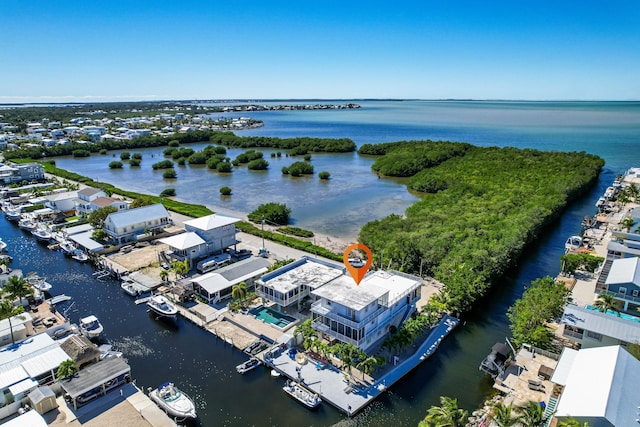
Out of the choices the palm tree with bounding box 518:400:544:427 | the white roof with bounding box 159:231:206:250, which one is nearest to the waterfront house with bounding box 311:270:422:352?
the palm tree with bounding box 518:400:544:427

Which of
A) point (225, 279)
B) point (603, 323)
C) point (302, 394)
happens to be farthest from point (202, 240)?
point (603, 323)

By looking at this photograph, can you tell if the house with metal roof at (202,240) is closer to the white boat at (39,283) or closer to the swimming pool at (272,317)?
the white boat at (39,283)

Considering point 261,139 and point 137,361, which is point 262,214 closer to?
point 137,361

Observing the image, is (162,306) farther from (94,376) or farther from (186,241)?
(94,376)

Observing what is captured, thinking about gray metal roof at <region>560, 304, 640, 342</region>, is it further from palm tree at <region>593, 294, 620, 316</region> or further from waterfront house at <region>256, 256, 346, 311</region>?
waterfront house at <region>256, 256, 346, 311</region>

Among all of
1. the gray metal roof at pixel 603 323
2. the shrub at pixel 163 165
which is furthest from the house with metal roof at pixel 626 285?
the shrub at pixel 163 165

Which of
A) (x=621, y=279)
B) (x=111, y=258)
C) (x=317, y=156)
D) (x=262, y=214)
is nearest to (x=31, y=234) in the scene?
(x=111, y=258)
